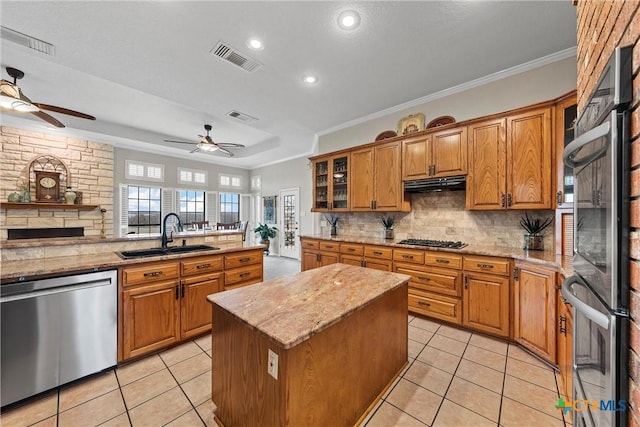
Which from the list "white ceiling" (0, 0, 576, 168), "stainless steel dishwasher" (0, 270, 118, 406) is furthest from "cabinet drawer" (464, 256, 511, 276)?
"stainless steel dishwasher" (0, 270, 118, 406)

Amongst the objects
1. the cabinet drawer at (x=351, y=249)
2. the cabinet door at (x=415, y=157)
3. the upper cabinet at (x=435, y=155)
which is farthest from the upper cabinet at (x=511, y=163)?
the cabinet drawer at (x=351, y=249)

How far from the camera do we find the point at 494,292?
8.18 ft

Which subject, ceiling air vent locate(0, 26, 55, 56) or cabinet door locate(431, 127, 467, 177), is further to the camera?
cabinet door locate(431, 127, 467, 177)

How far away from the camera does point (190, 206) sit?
730cm

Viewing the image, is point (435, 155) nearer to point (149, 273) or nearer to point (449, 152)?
A: point (449, 152)

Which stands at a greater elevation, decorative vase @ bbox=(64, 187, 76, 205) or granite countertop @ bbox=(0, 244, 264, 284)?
decorative vase @ bbox=(64, 187, 76, 205)

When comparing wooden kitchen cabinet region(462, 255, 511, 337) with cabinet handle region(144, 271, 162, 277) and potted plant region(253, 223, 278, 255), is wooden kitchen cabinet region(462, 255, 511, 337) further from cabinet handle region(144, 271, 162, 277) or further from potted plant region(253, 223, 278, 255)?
potted plant region(253, 223, 278, 255)

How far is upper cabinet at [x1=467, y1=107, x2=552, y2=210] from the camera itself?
2465 millimetres

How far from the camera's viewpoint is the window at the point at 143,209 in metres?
6.22

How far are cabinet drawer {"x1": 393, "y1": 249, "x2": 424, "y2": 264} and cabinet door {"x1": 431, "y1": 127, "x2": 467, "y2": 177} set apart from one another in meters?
1.07

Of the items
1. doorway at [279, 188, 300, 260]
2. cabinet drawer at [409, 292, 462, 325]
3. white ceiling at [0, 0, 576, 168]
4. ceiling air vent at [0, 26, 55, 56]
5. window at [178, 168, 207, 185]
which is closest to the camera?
white ceiling at [0, 0, 576, 168]

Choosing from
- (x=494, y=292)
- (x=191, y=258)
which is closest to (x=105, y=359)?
(x=191, y=258)

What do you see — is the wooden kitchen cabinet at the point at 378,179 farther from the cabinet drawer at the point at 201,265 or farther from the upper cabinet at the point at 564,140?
the cabinet drawer at the point at 201,265

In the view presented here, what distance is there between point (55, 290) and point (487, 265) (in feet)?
12.4
